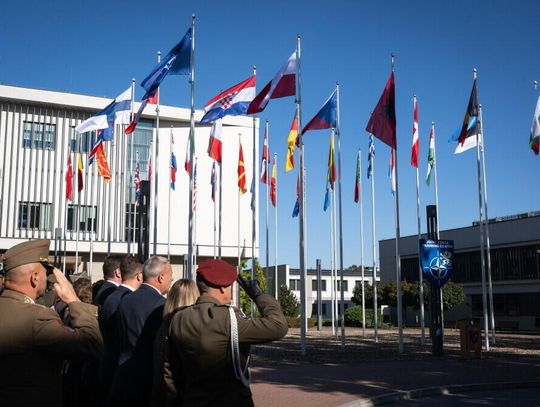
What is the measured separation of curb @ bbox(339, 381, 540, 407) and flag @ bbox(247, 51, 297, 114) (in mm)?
9092

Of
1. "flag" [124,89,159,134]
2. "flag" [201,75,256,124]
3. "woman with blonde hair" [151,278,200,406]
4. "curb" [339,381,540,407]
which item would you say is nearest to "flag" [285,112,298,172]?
"flag" [201,75,256,124]

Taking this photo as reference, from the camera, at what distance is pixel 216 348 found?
4.20 m

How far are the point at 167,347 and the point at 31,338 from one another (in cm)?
100

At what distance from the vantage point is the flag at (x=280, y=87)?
18.8m

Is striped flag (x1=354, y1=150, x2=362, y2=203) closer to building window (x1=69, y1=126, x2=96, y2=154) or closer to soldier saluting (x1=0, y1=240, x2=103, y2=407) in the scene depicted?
building window (x1=69, y1=126, x2=96, y2=154)

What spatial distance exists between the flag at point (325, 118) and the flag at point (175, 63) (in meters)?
4.61

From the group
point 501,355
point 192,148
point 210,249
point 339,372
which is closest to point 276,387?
point 339,372

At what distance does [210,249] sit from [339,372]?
30764mm

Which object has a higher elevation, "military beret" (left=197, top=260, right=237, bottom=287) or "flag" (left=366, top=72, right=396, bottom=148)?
"flag" (left=366, top=72, right=396, bottom=148)

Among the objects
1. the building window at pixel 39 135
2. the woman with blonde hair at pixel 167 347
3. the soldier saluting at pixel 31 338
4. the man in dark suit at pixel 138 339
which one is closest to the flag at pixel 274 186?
the building window at pixel 39 135

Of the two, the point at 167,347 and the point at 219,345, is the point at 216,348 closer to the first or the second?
the point at 219,345

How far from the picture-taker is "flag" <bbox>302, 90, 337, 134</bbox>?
22250 mm

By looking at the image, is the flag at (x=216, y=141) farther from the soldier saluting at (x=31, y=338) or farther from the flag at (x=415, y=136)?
the soldier saluting at (x=31, y=338)

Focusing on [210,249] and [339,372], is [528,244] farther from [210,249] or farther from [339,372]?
[339,372]
